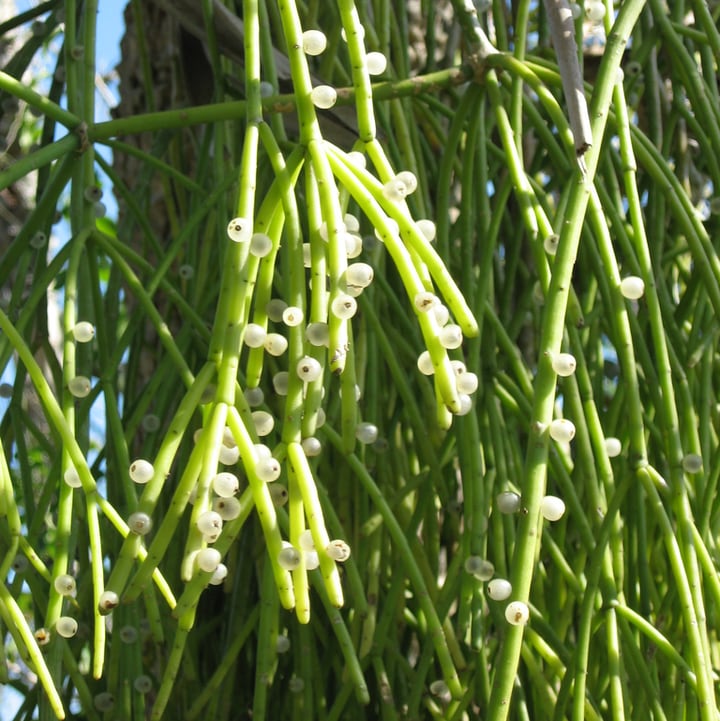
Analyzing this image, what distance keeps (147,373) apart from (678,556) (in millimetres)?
754

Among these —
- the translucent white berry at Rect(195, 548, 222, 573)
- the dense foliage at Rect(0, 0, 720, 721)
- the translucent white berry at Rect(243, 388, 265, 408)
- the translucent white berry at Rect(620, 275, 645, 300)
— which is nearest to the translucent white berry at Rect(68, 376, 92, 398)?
the dense foliage at Rect(0, 0, 720, 721)

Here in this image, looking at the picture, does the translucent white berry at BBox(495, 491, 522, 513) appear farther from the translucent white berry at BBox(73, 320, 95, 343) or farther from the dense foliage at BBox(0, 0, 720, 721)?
the translucent white berry at BBox(73, 320, 95, 343)

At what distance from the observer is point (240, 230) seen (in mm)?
560

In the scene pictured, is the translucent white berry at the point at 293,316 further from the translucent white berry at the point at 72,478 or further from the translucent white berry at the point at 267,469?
the translucent white berry at the point at 72,478

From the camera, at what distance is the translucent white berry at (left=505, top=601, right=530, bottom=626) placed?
0.57m

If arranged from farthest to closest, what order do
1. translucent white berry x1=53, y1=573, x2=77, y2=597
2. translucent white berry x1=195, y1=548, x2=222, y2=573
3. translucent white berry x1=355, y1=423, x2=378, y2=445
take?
translucent white berry x1=355, y1=423, x2=378, y2=445
translucent white berry x1=53, y1=573, x2=77, y2=597
translucent white berry x1=195, y1=548, x2=222, y2=573

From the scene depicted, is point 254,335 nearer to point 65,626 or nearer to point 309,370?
point 309,370

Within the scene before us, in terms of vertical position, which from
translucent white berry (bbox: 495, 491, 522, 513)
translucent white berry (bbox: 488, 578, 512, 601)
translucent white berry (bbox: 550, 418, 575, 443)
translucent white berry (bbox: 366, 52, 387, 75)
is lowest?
translucent white berry (bbox: 488, 578, 512, 601)

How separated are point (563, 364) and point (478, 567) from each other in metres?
0.20

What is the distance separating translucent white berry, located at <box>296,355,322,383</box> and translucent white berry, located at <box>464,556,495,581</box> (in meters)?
0.26

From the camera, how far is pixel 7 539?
0.68 metres

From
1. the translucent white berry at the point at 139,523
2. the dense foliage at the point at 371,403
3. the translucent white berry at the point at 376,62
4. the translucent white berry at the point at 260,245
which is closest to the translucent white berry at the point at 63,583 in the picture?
the dense foliage at the point at 371,403

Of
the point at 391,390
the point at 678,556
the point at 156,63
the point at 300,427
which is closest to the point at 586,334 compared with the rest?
the point at 391,390

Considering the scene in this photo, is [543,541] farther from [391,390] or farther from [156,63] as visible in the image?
[156,63]
